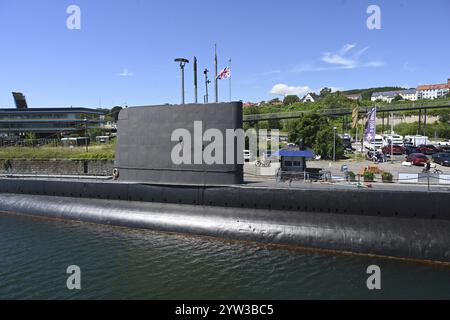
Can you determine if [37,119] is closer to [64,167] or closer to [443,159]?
[64,167]

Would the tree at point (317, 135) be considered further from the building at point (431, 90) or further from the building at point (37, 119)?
the building at point (431, 90)

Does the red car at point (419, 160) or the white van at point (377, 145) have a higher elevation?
the white van at point (377, 145)

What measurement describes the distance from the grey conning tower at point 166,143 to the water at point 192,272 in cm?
253

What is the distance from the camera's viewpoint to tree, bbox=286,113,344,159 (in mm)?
40375

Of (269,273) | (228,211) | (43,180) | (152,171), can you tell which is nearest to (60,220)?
(43,180)

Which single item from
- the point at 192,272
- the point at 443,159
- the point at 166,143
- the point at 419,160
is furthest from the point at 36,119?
the point at 192,272

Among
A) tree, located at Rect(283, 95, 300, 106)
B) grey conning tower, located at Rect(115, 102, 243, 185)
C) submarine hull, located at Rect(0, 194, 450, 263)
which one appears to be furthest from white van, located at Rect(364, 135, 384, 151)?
tree, located at Rect(283, 95, 300, 106)

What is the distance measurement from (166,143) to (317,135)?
29447mm

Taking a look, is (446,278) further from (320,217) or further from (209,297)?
(209,297)

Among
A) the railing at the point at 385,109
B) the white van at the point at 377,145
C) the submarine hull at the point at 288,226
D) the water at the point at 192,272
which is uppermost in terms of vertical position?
the railing at the point at 385,109

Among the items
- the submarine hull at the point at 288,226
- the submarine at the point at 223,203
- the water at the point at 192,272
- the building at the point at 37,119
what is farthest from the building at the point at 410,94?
the water at the point at 192,272

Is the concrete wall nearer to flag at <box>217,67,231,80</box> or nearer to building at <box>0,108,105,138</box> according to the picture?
flag at <box>217,67,231,80</box>

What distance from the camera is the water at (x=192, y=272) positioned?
984 centimetres

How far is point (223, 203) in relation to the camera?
14.4 m
